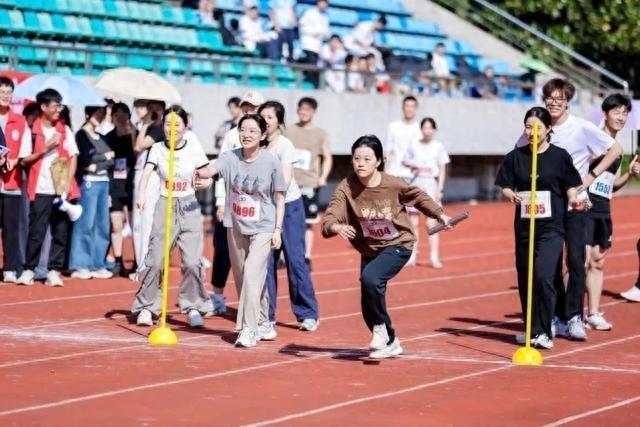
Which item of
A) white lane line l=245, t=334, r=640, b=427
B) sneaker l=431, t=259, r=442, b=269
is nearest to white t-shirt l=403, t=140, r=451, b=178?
sneaker l=431, t=259, r=442, b=269

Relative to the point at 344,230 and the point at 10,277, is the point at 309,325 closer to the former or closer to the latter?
the point at 344,230

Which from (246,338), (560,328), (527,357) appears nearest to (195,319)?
(246,338)

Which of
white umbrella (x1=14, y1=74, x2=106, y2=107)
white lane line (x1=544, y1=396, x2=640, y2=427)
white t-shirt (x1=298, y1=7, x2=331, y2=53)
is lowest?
white lane line (x1=544, y1=396, x2=640, y2=427)

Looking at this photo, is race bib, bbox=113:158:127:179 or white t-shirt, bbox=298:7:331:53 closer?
race bib, bbox=113:158:127:179

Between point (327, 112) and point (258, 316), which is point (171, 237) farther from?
point (327, 112)

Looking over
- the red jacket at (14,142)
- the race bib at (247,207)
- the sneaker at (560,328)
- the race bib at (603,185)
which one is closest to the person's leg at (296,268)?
the race bib at (247,207)

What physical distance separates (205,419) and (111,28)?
16.8m

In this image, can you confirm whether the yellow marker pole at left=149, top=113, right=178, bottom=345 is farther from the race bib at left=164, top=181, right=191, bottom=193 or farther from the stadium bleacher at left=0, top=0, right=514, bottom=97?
the stadium bleacher at left=0, top=0, right=514, bottom=97

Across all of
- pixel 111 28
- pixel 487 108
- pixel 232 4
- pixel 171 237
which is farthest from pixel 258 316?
pixel 487 108

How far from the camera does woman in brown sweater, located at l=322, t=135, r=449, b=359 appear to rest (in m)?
11.4

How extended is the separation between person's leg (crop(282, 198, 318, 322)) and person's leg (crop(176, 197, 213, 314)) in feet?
2.46

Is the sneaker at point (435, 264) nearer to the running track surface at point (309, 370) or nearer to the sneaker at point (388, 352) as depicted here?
the running track surface at point (309, 370)

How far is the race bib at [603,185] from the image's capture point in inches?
569

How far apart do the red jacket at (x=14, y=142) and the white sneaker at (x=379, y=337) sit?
6.25 m
